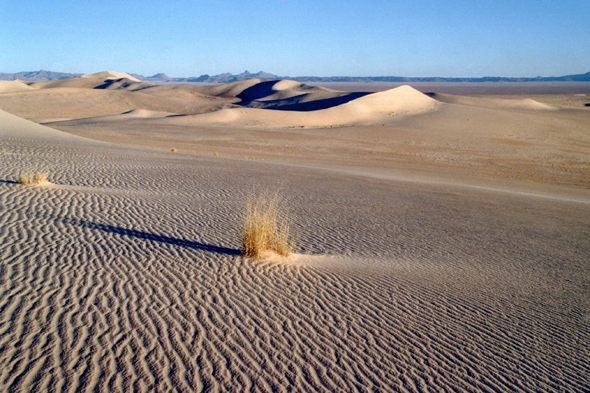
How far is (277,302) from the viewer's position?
567 centimetres

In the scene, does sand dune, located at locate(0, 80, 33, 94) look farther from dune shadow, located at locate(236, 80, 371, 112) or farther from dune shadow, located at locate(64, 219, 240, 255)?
dune shadow, located at locate(64, 219, 240, 255)

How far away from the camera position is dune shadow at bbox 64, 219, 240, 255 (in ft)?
25.0

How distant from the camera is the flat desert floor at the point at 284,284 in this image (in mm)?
4254

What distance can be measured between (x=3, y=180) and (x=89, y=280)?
7.27 metres

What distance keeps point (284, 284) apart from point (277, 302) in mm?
622

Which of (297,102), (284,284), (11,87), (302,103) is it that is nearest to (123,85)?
(11,87)

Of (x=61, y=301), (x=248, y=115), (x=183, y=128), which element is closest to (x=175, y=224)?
(x=61, y=301)

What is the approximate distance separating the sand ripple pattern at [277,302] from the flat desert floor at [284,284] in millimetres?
25

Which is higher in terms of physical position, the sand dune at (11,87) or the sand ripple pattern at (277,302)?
the sand dune at (11,87)

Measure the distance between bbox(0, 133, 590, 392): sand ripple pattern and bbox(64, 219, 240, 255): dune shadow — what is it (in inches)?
2.5

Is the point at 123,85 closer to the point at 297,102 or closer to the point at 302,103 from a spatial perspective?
the point at 297,102

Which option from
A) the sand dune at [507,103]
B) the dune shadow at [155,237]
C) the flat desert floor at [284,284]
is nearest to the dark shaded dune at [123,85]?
the sand dune at [507,103]

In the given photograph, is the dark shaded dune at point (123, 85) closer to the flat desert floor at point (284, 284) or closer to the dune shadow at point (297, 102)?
the dune shadow at point (297, 102)

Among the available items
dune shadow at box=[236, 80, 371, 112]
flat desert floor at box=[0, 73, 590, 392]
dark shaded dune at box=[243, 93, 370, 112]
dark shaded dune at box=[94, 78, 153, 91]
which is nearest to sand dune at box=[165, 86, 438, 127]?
dark shaded dune at box=[243, 93, 370, 112]
